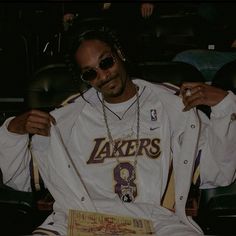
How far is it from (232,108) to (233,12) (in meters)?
2.19

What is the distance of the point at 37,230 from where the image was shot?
6.73ft

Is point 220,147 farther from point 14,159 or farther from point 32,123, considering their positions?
point 14,159

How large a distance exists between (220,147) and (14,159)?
976mm

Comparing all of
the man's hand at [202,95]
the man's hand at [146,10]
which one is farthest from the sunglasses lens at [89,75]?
the man's hand at [146,10]

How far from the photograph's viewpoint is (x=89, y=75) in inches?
89.7

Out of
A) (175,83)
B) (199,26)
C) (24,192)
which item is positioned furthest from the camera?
(199,26)

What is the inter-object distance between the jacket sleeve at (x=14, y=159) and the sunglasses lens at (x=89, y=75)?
0.40 metres

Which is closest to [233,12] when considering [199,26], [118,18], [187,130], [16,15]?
[199,26]

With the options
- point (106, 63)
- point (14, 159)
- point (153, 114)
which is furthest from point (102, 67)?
point (14, 159)

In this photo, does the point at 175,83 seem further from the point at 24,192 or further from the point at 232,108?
the point at 24,192

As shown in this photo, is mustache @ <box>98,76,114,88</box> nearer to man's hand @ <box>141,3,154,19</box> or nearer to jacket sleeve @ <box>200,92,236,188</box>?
jacket sleeve @ <box>200,92,236,188</box>

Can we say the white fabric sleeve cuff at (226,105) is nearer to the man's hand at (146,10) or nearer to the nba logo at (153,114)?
the nba logo at (153,114)

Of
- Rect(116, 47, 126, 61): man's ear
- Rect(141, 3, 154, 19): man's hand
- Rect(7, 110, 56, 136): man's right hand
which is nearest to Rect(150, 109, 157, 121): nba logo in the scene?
Rect(116, 47, 126, 61): man's ear

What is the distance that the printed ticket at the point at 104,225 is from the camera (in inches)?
74.3
